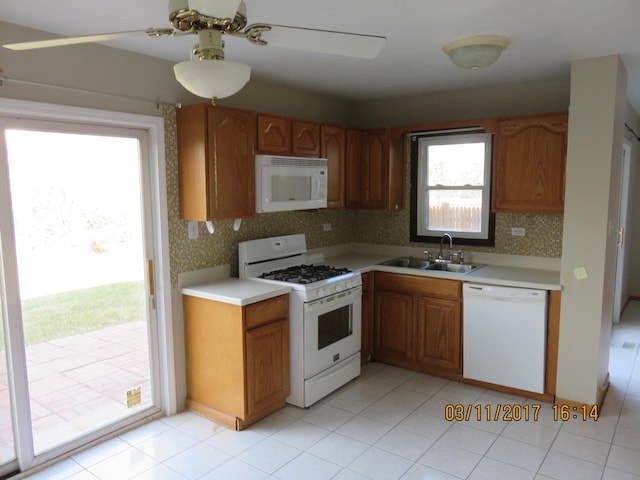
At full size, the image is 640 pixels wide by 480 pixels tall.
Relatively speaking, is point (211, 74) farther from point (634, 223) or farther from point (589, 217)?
point (634, 223)

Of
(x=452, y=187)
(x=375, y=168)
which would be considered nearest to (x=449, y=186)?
(x=452, y=187)

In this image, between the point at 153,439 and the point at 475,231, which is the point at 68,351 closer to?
the point at 153,439

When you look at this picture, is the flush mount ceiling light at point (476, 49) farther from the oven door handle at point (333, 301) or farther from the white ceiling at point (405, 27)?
the oven door handle at point (333, 301)

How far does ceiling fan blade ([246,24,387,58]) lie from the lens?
154 centimetres

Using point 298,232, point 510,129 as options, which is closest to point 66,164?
point 298,232

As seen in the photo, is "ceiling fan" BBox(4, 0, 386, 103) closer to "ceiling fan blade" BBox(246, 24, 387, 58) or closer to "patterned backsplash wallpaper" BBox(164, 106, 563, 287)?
"ceiling fan blade" BBox(246, 24, 387, 58)

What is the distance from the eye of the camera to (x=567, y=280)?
3211 mm

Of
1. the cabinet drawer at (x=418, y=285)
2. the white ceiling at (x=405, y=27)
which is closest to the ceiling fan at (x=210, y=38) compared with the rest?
the white ceiling at (x=405, y=27)

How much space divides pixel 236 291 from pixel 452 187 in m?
2.28

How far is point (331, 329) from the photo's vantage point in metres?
3.50

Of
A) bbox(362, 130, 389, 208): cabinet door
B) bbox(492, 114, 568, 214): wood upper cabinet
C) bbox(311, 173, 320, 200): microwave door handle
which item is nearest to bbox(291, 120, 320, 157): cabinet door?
bbox(311, 173, 320, 200): microwave door handle

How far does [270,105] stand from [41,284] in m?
2.17

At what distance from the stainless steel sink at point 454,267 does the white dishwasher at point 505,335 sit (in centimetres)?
45

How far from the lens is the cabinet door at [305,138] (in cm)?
363
